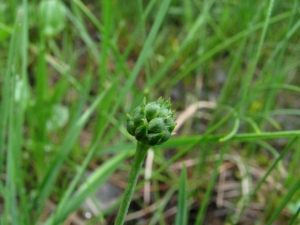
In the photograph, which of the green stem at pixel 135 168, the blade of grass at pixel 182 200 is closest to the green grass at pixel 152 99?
the blade of grass at pixel 182 200

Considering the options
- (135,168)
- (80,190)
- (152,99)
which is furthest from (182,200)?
(152,99)

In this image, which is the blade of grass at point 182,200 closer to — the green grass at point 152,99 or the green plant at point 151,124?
the green grass at point 152,99

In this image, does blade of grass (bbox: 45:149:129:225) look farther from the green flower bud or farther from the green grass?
the green flower bud

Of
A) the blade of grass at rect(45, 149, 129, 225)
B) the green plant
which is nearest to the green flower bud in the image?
the green plant

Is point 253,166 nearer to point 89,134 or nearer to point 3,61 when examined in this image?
point 89,134

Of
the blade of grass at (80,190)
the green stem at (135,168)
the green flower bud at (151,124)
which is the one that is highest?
the blade of grass at (80,190)

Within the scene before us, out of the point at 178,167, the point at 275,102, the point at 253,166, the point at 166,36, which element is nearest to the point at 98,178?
the point at 178,167
